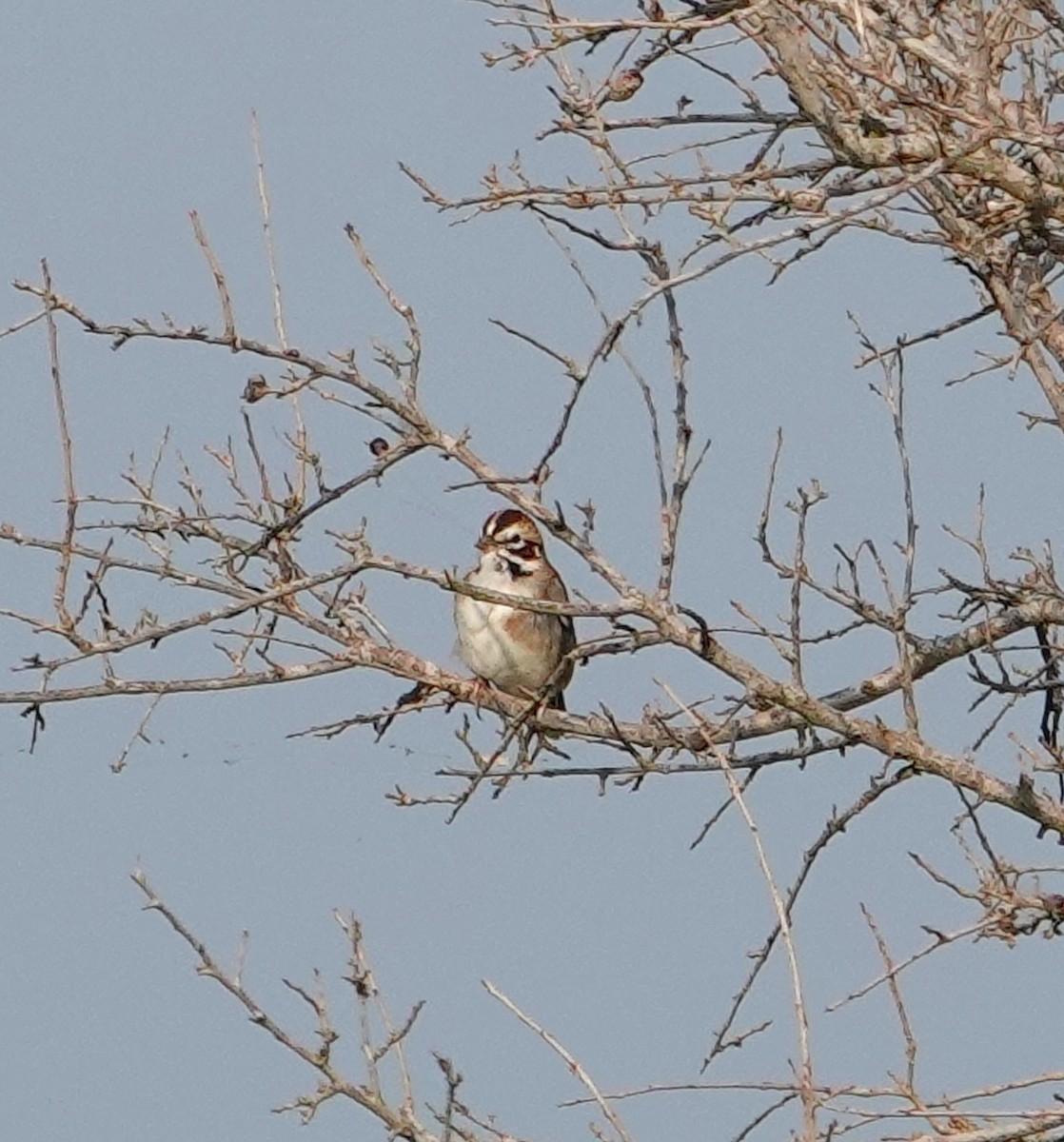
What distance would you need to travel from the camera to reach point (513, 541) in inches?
356

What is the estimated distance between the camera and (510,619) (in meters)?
8.95

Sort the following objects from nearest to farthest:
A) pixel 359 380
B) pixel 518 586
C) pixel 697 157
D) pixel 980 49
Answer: pixel 980 49 < pixel 359 380 < pixel 697 157 < pixel 518 586

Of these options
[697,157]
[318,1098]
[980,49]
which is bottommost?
[318,1098]

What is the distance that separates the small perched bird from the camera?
895cm

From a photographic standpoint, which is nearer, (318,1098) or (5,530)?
(5,530)

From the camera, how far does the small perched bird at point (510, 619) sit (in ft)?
29.3

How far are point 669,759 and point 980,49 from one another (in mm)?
2312

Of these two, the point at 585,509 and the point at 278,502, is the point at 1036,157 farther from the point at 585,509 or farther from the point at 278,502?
the point at 278,502

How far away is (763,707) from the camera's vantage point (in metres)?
6.89

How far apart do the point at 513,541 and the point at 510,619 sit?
29 centimetres

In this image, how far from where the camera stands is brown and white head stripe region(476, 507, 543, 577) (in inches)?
356

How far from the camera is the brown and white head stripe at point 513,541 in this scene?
9.04m

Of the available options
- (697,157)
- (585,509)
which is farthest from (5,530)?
(697,157)

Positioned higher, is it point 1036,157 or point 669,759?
point 1036,157
